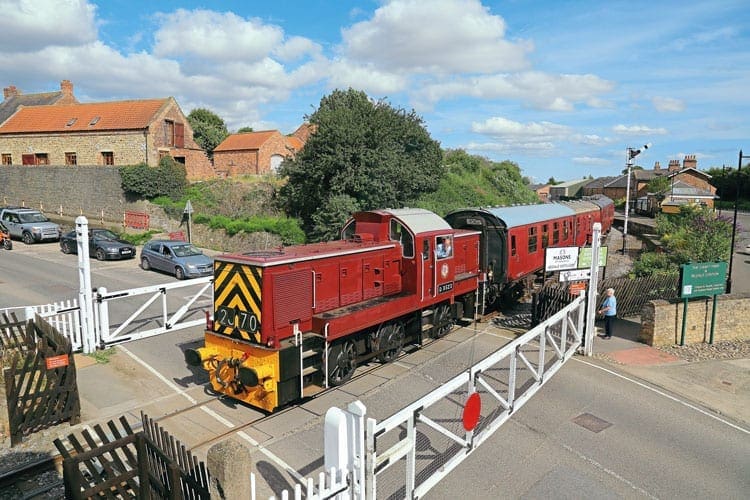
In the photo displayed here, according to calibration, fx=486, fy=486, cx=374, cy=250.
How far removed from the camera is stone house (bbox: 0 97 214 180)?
111 ft

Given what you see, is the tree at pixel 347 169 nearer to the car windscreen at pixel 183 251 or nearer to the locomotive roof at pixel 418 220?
the car windscreen at pixel 183 251

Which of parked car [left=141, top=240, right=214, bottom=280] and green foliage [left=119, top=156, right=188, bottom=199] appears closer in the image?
parked car [left=141, top=240, right=214, bottom=280]

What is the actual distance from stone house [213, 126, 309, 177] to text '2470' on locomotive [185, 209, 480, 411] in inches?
1118

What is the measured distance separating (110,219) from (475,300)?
2917cm

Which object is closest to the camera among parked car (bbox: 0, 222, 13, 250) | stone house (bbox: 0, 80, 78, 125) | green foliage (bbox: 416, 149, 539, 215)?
parked car (bbox: 0, 222, 13, 250)

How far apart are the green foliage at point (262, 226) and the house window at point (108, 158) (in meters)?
12.0

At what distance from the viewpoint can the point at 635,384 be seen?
11172 millimetres

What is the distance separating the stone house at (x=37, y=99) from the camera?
147 ft

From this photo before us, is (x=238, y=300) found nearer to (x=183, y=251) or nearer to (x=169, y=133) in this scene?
(x=183, y=251)

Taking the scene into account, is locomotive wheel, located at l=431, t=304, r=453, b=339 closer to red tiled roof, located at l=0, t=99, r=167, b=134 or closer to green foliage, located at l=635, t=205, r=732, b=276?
green foliage, located at l=635, t=205, r=732, b=276

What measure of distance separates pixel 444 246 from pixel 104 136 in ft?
105

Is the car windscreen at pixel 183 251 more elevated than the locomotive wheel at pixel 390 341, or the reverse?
the car windscreen at pixel 183 251

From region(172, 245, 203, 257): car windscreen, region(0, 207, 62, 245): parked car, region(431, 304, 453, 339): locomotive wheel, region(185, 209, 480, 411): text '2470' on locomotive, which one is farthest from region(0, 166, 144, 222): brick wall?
region(185, 209, 480, 411): text '2470' on locomotive

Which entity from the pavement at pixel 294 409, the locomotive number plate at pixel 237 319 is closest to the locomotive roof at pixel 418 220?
the pavement at pixel 294 409
